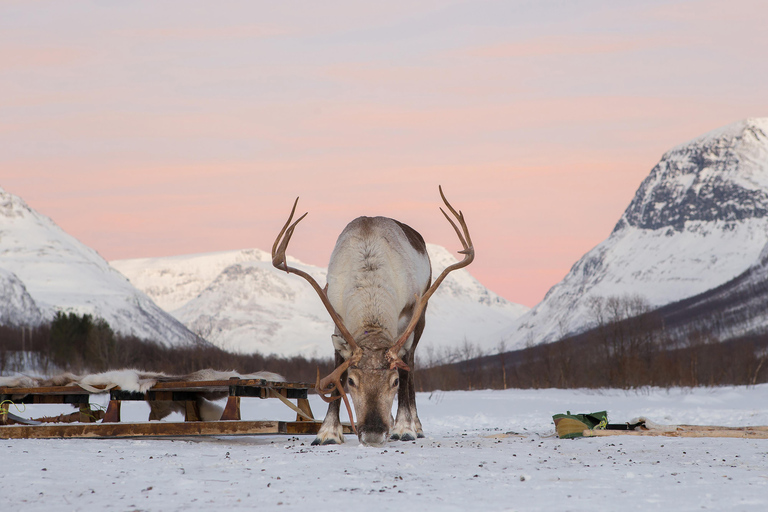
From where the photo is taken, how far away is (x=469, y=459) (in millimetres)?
10945

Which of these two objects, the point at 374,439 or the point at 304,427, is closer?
the point at 374,439

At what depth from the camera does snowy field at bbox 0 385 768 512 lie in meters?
7.65

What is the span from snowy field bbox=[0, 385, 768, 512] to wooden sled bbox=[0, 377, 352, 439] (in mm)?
207

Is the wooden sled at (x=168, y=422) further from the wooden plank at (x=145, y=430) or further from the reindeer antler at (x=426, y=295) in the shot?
the reindeer antler at (x=426, y=295)

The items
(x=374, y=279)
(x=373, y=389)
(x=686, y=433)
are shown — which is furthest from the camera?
(x=686, y=433)

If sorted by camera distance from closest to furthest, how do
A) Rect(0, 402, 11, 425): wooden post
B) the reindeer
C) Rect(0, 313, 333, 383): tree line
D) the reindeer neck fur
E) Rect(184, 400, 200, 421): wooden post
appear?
the reindeer, the reindeer neck fur, Rect(0, 402, 11, 425): wooden post, Rect(184, 400, 200, 421): wooden post, Rect(0, 313, 333, 383): tree line

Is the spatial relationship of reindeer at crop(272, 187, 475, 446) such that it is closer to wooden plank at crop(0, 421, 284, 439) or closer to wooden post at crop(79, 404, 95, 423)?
wooden plank at crop(0, 421, 284, 439)

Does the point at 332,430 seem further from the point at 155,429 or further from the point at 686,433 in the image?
the point at 686,433

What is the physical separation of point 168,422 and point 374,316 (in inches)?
129

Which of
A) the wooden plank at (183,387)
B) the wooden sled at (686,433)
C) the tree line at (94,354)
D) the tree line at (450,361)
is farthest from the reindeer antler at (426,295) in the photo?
the tree line at (94,354)

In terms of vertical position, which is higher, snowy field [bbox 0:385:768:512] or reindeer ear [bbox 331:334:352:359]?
reindeer ear [bbox 331:334:352:359]

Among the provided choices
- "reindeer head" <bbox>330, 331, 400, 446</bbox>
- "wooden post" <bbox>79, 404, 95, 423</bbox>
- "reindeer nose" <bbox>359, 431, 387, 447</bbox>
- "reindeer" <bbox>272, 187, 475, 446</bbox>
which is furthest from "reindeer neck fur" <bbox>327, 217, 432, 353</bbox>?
"wooden post" <bbox>79, 404, 95, 423</bbox>

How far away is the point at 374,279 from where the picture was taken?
42.6ft

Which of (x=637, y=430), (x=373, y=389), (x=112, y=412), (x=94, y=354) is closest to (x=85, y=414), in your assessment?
(x=112, y=412)
